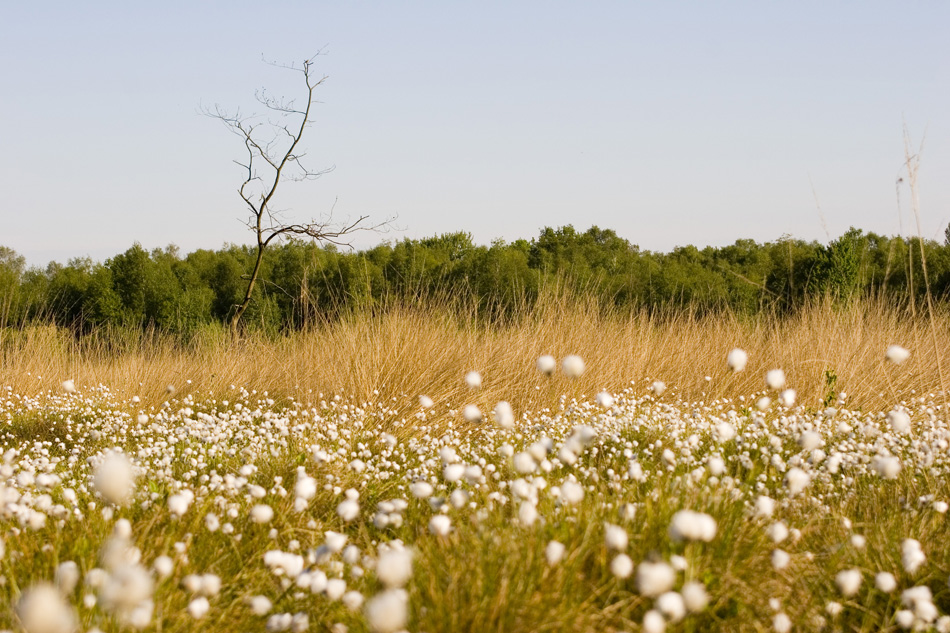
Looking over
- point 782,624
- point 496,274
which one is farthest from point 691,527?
point 496,274

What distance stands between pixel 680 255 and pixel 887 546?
1197 inches

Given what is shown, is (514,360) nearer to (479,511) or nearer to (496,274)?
(479,511)

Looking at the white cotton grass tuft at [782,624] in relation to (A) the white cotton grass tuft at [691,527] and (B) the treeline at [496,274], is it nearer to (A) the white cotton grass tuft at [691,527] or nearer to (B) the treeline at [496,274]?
(A) the white cotton grass tuft at [691,527]

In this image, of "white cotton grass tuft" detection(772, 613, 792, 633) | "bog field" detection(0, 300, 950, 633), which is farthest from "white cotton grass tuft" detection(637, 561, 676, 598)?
"white cotton grass tuft" detection(772, 613, 792, 633)

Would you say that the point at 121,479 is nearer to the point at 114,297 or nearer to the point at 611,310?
the point at 611,310

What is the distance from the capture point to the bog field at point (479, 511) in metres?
2.06

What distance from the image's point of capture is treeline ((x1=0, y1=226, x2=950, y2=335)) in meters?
15.9

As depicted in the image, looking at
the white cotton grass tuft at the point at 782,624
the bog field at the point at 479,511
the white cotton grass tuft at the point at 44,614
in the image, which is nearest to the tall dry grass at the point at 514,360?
the bog field at the point at 479,511

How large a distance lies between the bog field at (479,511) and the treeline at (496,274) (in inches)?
204

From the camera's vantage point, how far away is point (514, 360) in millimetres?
7410

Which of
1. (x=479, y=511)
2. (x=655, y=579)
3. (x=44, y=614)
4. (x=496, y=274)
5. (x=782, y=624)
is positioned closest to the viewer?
(x=44, y=614)

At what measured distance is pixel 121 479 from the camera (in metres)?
2.01

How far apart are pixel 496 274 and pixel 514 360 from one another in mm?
9515

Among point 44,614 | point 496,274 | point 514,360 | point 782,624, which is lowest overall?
point 782,624
